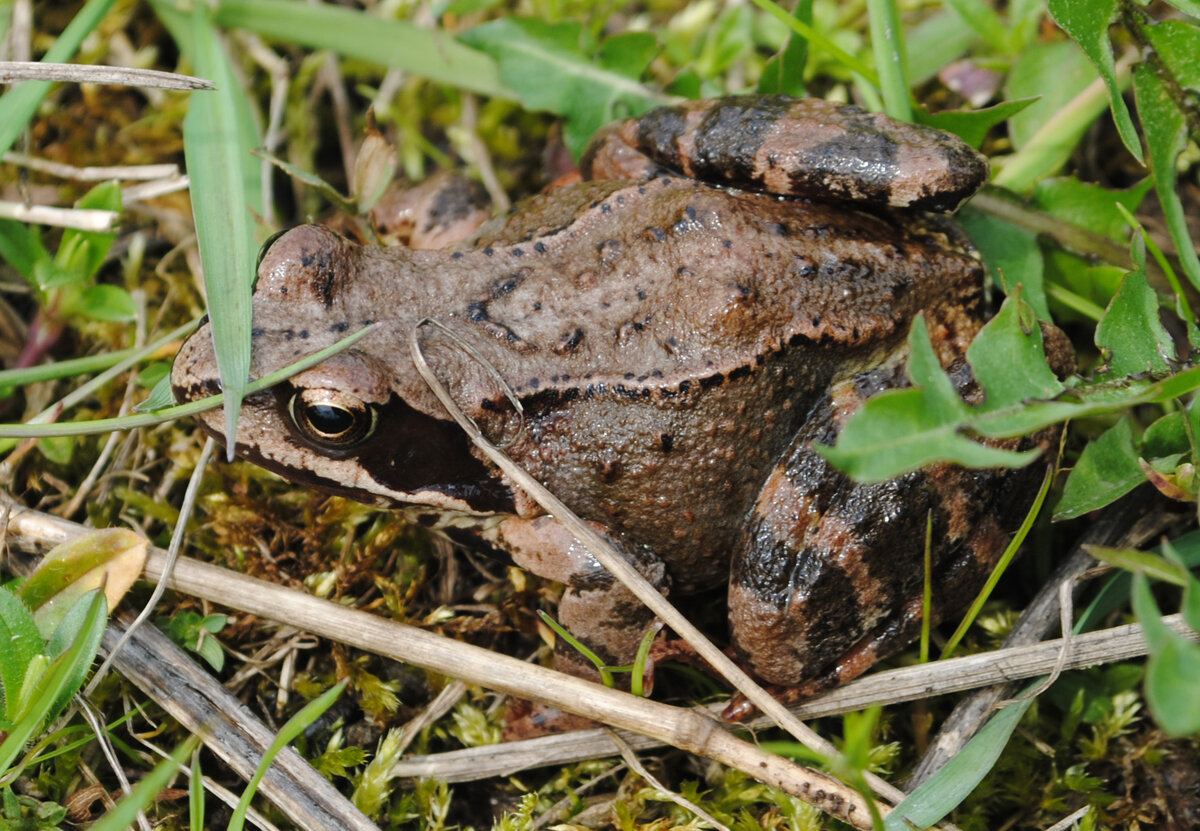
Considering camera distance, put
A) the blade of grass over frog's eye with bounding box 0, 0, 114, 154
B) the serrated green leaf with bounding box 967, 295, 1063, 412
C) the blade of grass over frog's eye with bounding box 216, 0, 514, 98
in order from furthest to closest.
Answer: the blade of grass over frog's eye with bounding box 216, 0, 514, 98, the blade of grass over frog's eye with bounding box 0, 0, 114, 154, the serrated green leaf with bounding box 967, 295, 1063, 412

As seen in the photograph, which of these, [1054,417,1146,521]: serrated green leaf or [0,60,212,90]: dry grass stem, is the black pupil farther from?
[1054,417,1146,521]: serrated green leaf

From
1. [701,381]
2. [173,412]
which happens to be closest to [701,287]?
[701,381]

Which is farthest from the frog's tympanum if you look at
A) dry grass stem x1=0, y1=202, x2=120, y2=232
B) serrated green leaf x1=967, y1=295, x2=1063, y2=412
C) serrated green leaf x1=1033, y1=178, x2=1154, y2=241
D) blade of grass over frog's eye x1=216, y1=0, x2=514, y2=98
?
blade of grass over frog's eye x1=216, y1=0, x2=514, y2=98

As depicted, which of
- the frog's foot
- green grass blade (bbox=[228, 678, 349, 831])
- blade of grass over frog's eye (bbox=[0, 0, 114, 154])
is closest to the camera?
green grass blade (bbox=[228, 678, 349, 831])

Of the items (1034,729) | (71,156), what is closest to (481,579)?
(1034,729)

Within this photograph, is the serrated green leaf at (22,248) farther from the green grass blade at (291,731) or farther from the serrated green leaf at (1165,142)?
the serrated green leaf at (1165,142)

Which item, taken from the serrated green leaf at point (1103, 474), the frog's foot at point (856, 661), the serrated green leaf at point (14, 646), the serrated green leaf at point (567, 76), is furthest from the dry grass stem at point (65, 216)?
the serrated green leaf at point (1103, 474)

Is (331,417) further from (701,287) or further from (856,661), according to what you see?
(856,661)
